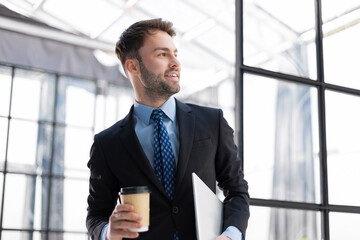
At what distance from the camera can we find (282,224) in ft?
8.38

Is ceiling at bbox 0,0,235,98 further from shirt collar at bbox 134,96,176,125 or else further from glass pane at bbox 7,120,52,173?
shirt collar at bbox 134,96,176,125

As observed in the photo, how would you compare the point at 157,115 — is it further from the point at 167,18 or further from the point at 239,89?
the point at 167,18

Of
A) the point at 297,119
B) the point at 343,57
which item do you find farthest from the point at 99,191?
the point at 343,57

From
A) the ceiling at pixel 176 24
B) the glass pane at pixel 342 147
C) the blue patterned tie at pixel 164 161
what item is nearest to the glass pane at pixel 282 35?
the glass pane at pixel 342 147

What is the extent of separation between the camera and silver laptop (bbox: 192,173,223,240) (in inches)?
44.2

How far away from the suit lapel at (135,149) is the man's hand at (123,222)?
0.16 m

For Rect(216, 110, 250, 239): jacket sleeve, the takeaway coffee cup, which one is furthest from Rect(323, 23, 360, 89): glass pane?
the takeaway coffee cup

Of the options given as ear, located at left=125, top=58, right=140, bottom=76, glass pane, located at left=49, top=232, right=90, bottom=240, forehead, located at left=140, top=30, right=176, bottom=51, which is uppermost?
forehead, located at left=140, top=30, right=176, bottom=51

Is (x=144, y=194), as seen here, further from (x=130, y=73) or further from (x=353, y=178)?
(x=353, y=178)

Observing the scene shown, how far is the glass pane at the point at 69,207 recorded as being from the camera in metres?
5.13

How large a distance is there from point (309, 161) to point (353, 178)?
30 centimetres

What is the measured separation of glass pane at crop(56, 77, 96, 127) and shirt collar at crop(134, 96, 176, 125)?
4.20m

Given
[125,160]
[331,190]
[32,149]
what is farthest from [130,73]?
[32,149]

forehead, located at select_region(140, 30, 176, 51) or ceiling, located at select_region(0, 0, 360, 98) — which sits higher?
ceiling, located at select_region(0, 0, 360, 98)
